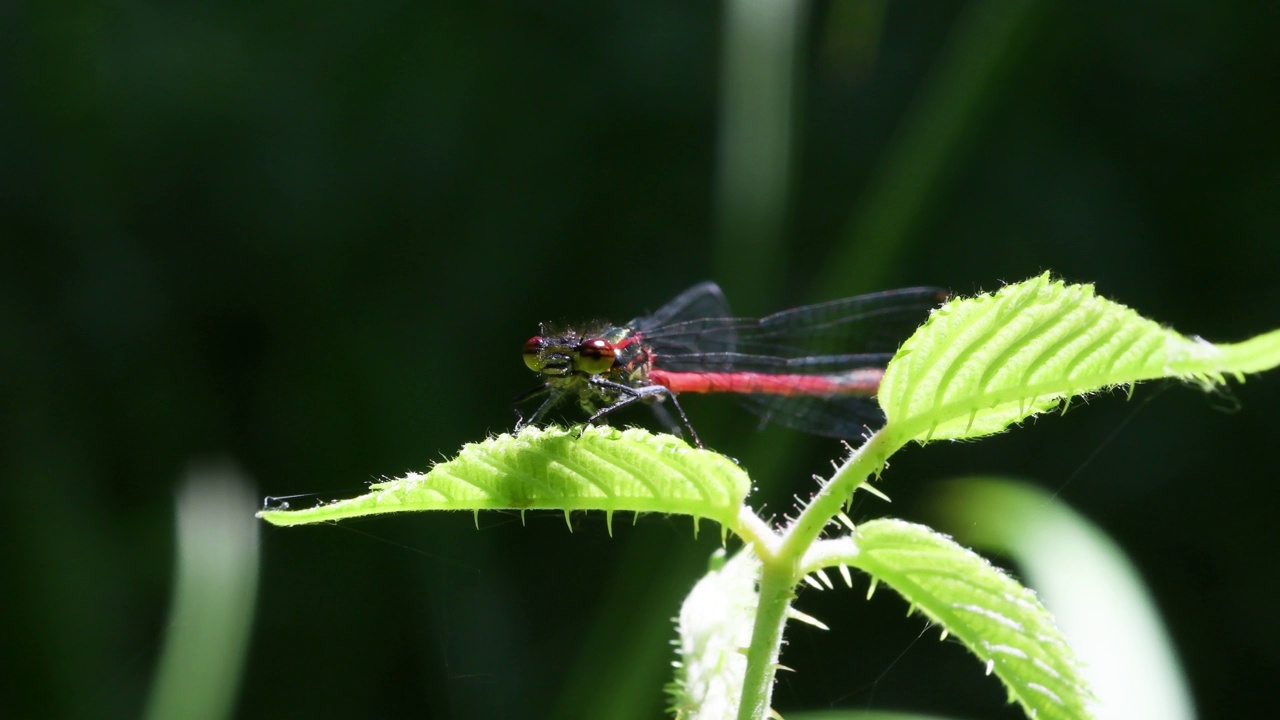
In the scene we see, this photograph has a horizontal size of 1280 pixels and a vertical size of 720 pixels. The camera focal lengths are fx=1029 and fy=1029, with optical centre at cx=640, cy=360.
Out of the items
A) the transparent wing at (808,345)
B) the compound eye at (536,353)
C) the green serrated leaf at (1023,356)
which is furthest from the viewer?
the transparent wing at (808,345)

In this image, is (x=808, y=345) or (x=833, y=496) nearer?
(x=833, y=496)

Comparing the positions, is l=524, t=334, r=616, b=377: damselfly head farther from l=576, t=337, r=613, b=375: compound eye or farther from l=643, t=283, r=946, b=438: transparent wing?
l=643, t=283, r=946, b=438: transparent wing

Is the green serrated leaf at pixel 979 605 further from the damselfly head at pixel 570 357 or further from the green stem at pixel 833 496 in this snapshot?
the damselfly head at pixel 570 357

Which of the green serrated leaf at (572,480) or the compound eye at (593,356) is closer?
the green serrated leaf at (572,480)

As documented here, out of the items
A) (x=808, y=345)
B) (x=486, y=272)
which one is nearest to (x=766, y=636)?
(x=808, y=345)

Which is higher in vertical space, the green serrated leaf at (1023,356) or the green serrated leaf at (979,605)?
the green serrated leaf at (1023,356)

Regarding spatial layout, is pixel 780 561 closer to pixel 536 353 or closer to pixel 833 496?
pixel 833 496

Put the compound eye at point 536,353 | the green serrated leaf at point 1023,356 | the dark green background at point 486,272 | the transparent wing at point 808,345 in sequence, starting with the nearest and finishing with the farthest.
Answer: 1. the green serrated leaf at point 1023,356
2. the compound eye at point 536,353
3. the transparent wing at point 808,345
4. the dark green background at point 486,272

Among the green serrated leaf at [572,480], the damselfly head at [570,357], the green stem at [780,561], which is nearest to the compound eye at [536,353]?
the damselfly head at [570,357]
